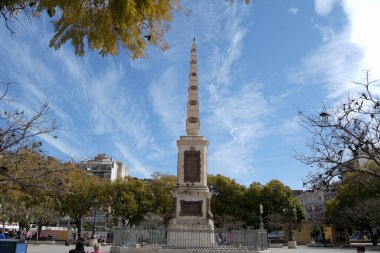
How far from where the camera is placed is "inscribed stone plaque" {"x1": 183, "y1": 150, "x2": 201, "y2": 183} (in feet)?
70.8

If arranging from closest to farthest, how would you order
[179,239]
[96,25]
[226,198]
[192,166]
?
1. [96,25]
2. [179,239]
3. [192,166]
4. [226,198]

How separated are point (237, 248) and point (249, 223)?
2590cm

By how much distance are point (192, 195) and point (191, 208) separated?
750 mm

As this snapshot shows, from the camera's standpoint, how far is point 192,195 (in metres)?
20.8

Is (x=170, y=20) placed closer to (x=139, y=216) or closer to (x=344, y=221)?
(x=139, y=216)

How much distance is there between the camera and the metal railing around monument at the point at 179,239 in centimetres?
1825

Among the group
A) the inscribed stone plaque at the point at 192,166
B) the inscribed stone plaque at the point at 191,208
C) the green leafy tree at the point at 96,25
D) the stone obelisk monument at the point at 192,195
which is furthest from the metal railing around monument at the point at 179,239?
the green leafy tree at the point at 96,25

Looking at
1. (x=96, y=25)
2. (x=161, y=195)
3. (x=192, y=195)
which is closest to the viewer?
(x=96, y=25)

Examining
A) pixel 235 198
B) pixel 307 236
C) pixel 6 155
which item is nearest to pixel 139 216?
pixel 235 198

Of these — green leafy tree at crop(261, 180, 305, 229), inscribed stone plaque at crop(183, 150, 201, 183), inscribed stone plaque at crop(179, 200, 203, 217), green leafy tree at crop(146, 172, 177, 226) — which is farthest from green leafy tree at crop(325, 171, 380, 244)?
inscribed stone plaque at crop(179, 200, 203, 217)

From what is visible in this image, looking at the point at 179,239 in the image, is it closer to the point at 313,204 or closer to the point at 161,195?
the point at 161,195

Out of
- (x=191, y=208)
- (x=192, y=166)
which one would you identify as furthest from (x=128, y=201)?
(x=191, y=208)

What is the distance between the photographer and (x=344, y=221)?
43.0 meters

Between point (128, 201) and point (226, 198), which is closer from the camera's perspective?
point (128, 201)
